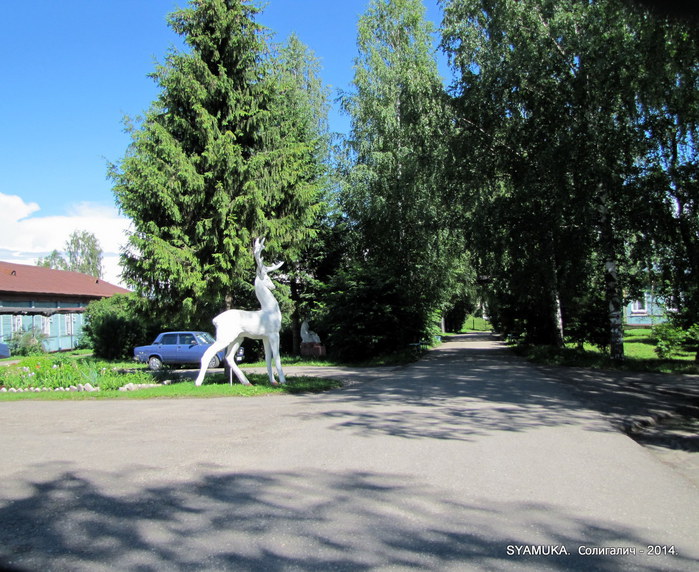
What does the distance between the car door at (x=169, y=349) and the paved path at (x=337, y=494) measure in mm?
13855

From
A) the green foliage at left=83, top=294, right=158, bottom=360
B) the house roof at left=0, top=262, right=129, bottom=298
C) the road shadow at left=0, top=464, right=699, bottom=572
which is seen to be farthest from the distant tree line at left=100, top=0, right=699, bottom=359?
the house roof at left=0, top=262, right=129, bottom=298

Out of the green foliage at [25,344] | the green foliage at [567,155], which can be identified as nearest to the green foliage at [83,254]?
the green foliage at [25,344]

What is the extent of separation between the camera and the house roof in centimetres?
3459

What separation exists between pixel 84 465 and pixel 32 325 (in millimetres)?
32022

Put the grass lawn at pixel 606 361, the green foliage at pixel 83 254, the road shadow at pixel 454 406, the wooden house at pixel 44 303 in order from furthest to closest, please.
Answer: the green foliage at pixel 83 254
the wooden house at pixel 44 303
the grass lawn at pixel 606 361
the road shadow at pixel 454 406

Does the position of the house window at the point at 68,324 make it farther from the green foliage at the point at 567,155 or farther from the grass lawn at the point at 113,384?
the green foliage at the point at 567,155

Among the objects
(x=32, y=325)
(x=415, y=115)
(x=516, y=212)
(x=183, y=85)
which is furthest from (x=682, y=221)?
(x=32, y=325)

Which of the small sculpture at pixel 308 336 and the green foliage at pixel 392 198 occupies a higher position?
the green foliage at pixel 392 198

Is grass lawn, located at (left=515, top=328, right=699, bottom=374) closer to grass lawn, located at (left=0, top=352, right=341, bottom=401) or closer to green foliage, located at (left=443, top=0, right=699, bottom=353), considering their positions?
green foliage, located at (left=443, top=0, right=699, bottom=353)

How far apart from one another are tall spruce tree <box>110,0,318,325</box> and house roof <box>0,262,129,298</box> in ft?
75.2

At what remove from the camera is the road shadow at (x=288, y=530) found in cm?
339

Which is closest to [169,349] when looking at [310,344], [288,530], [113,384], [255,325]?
[310,344]

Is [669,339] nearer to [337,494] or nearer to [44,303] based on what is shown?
[337,494]

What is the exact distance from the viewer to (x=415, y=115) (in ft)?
65.3
